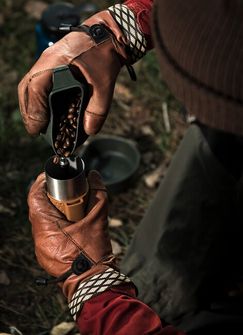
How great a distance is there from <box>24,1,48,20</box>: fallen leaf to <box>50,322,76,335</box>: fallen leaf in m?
1.85

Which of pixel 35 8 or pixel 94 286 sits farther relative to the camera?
pixel 35 8

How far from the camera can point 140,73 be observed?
3168mm

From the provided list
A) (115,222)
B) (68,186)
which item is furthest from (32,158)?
(68,186)

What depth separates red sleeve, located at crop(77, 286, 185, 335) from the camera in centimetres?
154

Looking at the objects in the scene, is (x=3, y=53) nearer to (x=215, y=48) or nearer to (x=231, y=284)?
(x=231, y=284)

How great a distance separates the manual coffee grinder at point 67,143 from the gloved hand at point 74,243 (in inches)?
1.3

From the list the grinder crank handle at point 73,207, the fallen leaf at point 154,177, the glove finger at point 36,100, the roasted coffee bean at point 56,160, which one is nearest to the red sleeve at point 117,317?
the grinder crank handle at point 73,207

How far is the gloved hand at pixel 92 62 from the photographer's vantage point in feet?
5.66

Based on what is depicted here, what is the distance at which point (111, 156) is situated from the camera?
2.85 meters

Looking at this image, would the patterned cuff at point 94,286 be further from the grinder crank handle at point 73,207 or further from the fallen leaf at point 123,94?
the fallen leaf at point 123,94

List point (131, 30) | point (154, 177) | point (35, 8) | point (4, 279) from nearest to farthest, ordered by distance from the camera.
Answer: point (131, 30), point (4, 279), point (154, 177), point (35, 8)

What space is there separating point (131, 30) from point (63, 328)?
0.94m

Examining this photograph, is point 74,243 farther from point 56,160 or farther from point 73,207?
point 56,160

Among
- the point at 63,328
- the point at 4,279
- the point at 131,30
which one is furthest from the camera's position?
the point at 4,279
